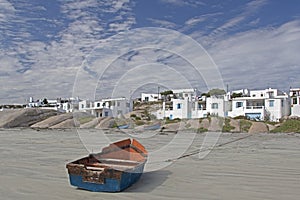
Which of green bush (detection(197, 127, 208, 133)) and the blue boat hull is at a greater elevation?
the blue boat hull

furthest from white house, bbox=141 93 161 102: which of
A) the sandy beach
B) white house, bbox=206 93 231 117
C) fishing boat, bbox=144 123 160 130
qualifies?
the sandy beach

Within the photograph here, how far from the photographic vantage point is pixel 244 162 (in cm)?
1177

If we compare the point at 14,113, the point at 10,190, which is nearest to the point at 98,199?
the point at 10,190

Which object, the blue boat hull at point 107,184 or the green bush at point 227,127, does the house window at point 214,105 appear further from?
the blue boat hull at point 107,184

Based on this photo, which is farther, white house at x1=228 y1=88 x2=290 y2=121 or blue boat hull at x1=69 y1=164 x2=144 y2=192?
white house at x1=228 y1=88 x2=290 y2=121

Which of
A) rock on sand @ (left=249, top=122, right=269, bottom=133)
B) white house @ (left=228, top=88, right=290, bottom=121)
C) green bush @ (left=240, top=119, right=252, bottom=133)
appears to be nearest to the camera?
rock on sand @ (left=249, top=122, right=269, bottom=133)

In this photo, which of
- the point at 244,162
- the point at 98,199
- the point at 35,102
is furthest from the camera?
the point at 35,102

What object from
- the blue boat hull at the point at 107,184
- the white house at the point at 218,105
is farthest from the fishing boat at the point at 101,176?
the white house at the point at 218,105

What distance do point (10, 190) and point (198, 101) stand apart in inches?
1656

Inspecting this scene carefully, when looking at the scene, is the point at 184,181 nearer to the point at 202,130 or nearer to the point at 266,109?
the point at 202,130

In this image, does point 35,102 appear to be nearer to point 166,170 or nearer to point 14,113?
point 14,113

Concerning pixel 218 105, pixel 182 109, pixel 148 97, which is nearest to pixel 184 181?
pixel 148 97

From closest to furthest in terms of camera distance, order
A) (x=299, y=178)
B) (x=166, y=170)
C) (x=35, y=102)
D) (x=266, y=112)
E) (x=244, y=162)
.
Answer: (x=299, y=178) → (x=166, y=170) → (x=244, y=162) → (x=266, y=112) → (x=35, y=102)

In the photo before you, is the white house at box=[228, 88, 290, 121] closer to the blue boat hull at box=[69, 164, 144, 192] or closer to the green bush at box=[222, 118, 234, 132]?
the green bush at box=[222, 118, 234, 132]
